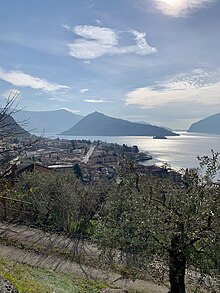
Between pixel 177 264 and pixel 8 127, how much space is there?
4.61 meters

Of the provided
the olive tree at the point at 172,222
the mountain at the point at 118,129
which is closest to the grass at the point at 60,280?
the olive tree at the point at 172,222

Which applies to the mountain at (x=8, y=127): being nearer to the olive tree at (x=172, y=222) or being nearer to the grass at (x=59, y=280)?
the olive tree at (x=172, y=222)

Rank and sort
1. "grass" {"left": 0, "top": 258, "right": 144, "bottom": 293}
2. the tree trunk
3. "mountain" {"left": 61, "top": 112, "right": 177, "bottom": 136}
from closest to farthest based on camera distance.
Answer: the tree trunk
"grass" {"left": 0, "top": 258, "right": 144, "bottom": 293}
"mountain" {"left": 61, "top": 112, "right": 177, "bottom": 136}

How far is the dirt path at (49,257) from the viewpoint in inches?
355

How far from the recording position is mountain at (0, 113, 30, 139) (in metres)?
6.40

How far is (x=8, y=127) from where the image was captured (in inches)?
267

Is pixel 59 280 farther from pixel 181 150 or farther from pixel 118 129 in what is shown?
pixel 118 129

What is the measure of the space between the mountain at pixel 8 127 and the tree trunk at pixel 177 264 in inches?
149

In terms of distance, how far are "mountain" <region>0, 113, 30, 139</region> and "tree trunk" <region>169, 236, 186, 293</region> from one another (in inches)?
149

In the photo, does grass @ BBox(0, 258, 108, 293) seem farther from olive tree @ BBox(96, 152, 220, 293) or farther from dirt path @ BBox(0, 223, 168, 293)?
olive tree @ BBox(96, 152, 220, 293)

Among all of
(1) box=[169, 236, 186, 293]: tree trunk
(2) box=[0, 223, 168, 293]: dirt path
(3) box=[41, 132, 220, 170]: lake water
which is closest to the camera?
(1) box=[169, 236, 186, 293]: tree trunk

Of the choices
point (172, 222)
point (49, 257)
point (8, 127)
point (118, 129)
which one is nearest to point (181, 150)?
point (49, 257)

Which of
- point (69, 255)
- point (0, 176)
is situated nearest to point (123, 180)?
point (0, 176)

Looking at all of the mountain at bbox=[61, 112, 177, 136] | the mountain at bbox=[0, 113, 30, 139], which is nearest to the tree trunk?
the mountain at bbox=[0, 113, 30, 139]
